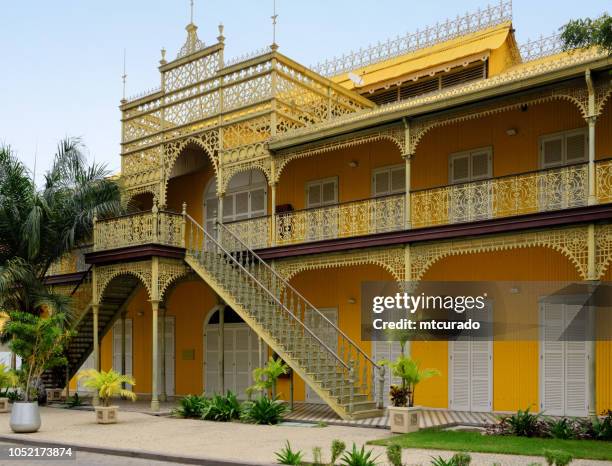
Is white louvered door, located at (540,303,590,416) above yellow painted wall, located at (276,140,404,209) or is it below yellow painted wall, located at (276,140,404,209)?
below

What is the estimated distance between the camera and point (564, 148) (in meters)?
15.8

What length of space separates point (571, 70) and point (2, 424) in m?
12.9

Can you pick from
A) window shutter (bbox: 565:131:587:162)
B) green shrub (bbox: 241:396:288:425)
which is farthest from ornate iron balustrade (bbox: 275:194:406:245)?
green shrub (bbox: 241:396:288:425)

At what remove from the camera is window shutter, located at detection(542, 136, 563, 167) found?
15.9 meters

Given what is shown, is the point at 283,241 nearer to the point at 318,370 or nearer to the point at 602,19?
the point at 318,370

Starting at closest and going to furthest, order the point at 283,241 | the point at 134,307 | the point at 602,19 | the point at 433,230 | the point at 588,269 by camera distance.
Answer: the point at 602,19 < the point at 588,269 < the point at 433,230 < the point at 283,241 < the point at 134,307

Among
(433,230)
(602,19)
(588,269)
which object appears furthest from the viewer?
(433,230)

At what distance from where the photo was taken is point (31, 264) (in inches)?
798

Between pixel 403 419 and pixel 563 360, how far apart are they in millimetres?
4238

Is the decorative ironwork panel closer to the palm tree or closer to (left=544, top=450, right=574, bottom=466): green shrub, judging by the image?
the palm tree

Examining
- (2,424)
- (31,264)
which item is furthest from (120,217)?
(2,424)

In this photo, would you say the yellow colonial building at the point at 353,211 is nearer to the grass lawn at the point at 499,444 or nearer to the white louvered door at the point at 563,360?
the white louvered door at the point at 563,360

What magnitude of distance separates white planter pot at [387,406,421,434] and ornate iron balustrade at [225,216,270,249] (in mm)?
6389

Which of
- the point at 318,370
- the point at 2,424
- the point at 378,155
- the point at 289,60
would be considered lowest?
the point at 2,424
